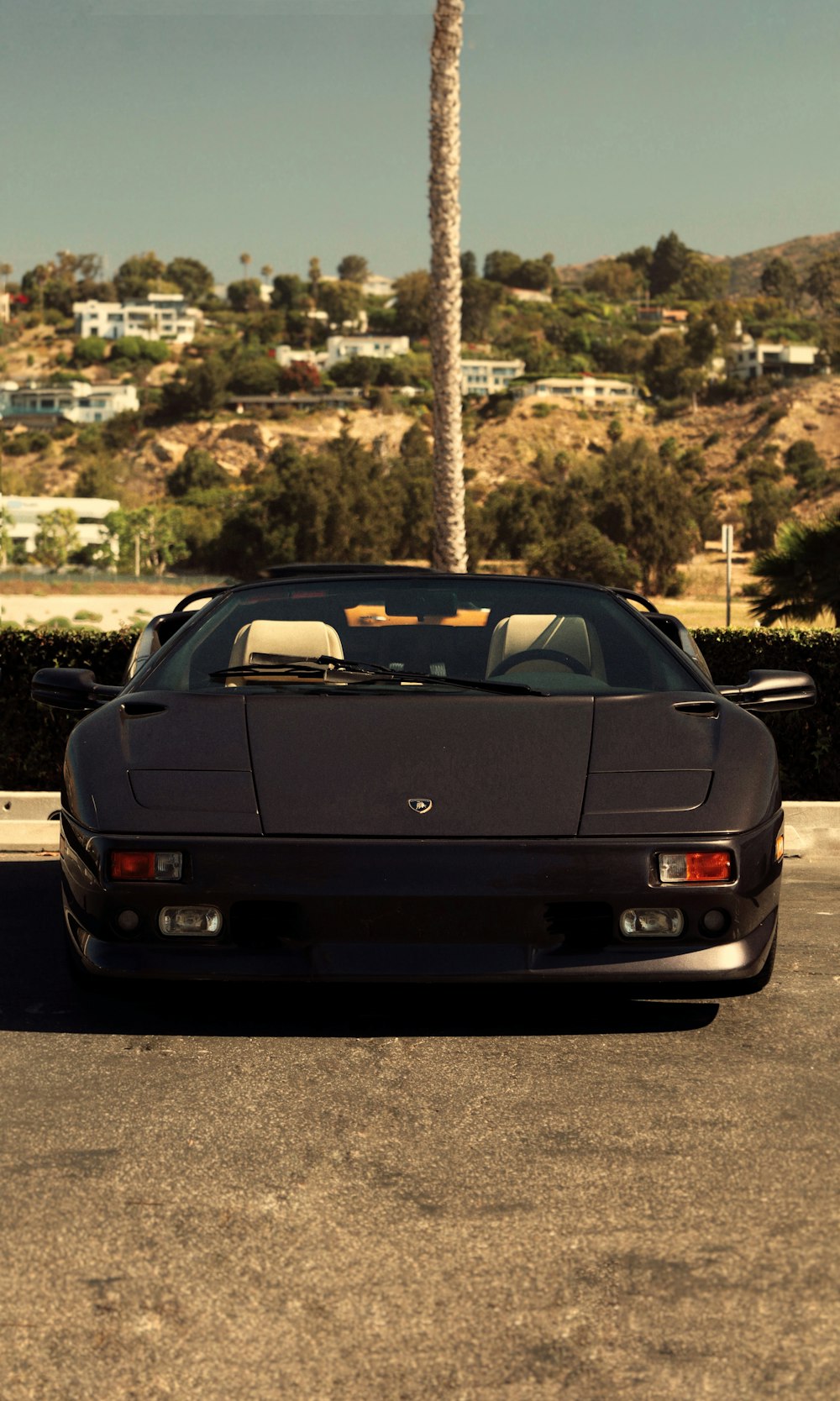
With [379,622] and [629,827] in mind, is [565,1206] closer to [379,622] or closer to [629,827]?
[629,827]

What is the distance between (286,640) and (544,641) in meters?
0.91

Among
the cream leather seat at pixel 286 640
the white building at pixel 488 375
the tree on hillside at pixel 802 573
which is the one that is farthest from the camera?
the white building at pixel 488 375

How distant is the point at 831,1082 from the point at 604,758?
1.07 metres

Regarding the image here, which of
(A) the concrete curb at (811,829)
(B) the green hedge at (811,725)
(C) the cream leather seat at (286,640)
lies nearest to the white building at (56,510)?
(B) the green hedge at (811,725)

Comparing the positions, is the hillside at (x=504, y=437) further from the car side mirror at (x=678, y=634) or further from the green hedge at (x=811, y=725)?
the car side mirror at (x=678, y=634)

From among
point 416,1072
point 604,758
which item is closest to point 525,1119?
point 416,1072

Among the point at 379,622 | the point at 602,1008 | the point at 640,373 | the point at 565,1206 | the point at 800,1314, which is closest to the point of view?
the point at 800,1314

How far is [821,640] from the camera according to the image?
10.1 metres

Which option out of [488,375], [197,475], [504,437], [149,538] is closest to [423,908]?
[149,538]

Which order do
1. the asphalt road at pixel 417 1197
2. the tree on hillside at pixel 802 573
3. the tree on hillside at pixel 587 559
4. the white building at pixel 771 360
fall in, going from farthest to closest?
the white building at pixel 771 360, the tree on hillside at pixel 587 559, the tree on hillside at pixel 802 573, the asphalt road at pixel 417 1197

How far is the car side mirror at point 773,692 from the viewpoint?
5.51 metres

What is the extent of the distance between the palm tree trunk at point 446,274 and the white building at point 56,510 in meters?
118

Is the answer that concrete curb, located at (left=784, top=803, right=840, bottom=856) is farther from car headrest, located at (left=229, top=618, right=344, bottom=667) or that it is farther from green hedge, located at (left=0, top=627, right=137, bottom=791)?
green hedge, located at (left=0, top=627, right=137, bottom=791)

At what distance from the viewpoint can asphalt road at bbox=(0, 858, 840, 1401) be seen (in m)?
2.70
